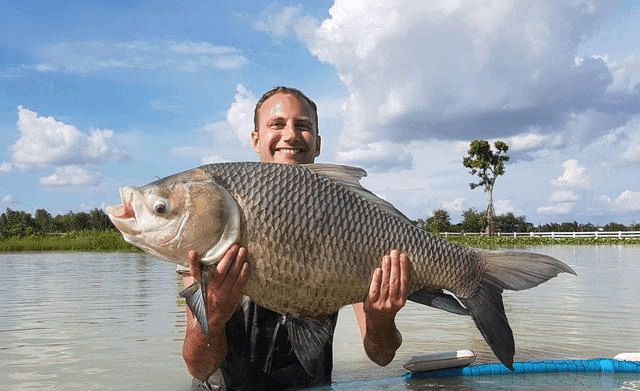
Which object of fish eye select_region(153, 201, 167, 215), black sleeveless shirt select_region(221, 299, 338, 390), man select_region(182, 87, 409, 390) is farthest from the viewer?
black sleeveless shirt select_region(221, 299, 338, 390)

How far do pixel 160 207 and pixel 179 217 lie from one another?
8cm

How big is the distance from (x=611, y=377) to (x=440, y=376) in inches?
46.8

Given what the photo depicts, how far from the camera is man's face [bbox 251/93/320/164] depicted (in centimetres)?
368

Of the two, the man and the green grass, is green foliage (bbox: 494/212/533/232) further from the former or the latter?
the man

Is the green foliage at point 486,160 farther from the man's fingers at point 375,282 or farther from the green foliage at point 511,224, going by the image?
the man's fingers at point 375,282

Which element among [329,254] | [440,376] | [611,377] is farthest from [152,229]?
[611,377]

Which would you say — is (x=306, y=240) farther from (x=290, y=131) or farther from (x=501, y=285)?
(x=290, y=131)

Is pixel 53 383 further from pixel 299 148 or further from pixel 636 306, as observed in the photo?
pixel 636 306

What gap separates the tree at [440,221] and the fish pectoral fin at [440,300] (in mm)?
41395

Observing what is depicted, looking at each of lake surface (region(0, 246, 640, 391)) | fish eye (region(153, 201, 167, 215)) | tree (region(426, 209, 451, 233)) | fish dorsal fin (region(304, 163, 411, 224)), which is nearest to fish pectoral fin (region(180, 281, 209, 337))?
fish eye (region(153, 201, 167, 215))

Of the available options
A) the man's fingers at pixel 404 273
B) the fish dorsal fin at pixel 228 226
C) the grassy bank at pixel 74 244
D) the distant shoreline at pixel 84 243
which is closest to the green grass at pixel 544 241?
the distant shoreline at pixel 84 243

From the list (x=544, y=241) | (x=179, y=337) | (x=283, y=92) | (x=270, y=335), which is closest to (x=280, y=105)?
(x=283, y=92)

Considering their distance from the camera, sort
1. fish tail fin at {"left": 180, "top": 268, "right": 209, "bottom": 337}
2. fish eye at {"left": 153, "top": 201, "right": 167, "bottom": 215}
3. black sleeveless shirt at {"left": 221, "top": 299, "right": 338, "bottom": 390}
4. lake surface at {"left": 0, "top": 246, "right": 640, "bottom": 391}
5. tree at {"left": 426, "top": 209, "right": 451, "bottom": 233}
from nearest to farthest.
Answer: fish eye at {"left": 153, "top": 201, "right": 167, "bottom": 215} < fish tail fin at {"left": 180, "top": 268, "right": 209, "bottom": 337} < black sleeveless shirt at {"left": 221, "top": 299, "right": 338, "bottom": 390} < lake surface at {"left": 0, "top": 246, "right": 640, "bottom": 391} < tree at {"left": 426, "top": 209, "right": 451, "bottom": 233}

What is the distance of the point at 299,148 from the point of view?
3.70m
